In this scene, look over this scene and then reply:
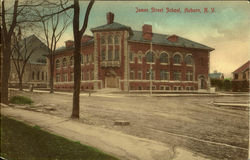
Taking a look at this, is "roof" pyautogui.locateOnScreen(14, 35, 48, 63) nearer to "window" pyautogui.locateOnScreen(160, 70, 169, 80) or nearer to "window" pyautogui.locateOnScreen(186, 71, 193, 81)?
"window" pyautogui.locateOnScreen(160, 70, 169, 80)

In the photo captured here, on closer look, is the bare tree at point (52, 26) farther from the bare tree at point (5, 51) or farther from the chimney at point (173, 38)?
the chimney at point (173, 38)

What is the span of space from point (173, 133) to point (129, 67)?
1.26 m

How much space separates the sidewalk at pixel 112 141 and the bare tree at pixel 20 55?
184 centimetres

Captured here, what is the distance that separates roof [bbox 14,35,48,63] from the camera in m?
4.64

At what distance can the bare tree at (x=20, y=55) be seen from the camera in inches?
210

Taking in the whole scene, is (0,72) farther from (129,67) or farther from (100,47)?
(129,67)

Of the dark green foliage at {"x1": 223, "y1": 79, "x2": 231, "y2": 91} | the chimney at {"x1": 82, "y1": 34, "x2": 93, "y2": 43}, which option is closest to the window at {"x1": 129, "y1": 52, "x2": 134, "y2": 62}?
the chimney at {"x1": 82, "y1": 34, "x2": 93, "y2": 43}

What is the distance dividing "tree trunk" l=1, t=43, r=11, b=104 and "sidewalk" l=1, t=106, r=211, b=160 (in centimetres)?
192

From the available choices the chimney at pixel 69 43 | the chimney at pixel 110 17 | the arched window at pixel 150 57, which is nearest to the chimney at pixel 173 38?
the arched window at pixel 150 57

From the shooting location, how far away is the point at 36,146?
12.8 feet

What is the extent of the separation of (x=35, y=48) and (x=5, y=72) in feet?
4.81

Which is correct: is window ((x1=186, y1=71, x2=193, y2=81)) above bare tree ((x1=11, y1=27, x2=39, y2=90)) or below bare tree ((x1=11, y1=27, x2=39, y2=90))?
below

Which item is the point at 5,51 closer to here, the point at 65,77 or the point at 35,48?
the point at 35,48

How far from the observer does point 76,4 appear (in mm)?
3613
